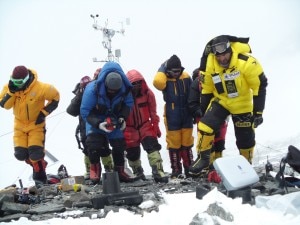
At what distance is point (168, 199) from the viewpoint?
10.9 ft

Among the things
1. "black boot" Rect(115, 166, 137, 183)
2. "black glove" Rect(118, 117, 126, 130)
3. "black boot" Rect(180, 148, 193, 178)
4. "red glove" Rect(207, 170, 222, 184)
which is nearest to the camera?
"red glove" Rect(207, 170, 222, 184)

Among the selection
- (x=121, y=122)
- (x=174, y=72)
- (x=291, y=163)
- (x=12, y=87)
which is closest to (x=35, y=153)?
(x=12, y=87)

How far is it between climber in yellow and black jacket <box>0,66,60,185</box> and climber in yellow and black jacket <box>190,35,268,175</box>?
8.00 feet

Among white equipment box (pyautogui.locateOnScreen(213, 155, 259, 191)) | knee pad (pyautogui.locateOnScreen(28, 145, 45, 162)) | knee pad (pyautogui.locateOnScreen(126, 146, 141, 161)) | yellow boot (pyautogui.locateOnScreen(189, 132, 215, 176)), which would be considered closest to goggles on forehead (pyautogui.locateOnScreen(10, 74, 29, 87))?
knee pad (pyautogui.locateOnScreen(28, 145, 45, 162))

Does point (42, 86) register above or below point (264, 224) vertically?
above

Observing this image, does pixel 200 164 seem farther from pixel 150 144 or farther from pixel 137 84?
pixel 137 84

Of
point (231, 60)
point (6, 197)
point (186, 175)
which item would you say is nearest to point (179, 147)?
point (186, 175)

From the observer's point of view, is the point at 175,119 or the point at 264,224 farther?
the point at 175,119

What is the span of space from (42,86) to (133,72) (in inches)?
59.9

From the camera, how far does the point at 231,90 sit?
477cm

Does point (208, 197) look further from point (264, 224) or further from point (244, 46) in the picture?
point (244, 46)

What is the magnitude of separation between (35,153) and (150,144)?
1.75 meters

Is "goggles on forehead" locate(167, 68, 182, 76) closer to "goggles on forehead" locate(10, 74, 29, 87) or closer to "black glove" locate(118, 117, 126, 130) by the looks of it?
"black glove" locate(118, 117, 126, 130)

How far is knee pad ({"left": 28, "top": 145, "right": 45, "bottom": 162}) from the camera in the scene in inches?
225
